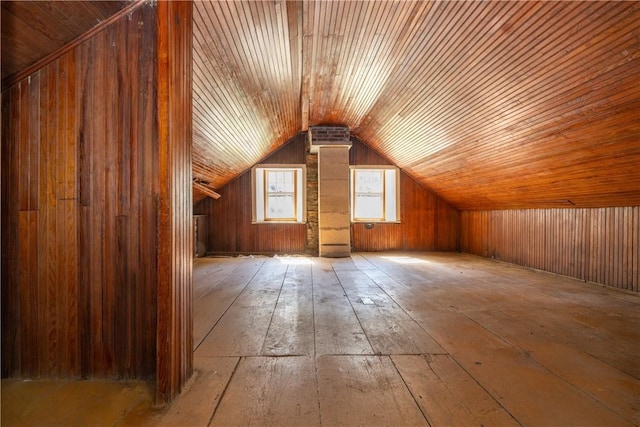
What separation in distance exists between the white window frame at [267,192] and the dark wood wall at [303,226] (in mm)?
134

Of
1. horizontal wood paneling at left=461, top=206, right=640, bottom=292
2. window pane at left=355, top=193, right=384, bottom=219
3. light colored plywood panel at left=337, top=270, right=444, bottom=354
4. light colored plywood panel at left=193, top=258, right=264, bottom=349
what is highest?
window pane at left=355, top=193, right=384, bottom=219

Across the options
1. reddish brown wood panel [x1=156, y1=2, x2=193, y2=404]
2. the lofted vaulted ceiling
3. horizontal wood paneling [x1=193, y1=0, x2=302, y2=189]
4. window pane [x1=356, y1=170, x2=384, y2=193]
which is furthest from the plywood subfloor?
window pane [x1=356, y1=170, x2=384, y2=193]

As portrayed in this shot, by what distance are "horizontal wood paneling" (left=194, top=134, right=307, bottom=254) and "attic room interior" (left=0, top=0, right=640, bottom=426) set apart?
1.99m

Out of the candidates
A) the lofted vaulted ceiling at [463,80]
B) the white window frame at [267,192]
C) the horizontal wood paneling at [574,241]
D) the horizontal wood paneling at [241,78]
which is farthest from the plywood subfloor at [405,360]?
the white window frame at [267,192]

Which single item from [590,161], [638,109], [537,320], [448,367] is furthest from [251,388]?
[590,161]

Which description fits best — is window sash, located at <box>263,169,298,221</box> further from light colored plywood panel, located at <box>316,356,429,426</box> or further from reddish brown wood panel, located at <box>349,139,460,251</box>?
light colored plywood panel, located at <box>316,356,429,426</box>

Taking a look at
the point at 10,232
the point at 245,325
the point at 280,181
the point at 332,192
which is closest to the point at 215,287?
the point at 245,325

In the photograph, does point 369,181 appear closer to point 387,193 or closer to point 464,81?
point 387,193

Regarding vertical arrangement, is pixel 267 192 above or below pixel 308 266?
above

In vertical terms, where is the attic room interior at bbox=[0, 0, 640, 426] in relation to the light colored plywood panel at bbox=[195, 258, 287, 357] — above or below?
above

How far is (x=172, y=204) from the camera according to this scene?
1411 millimetres

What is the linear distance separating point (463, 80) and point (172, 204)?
3660mm

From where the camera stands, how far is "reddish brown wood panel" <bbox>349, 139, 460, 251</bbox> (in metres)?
7.30

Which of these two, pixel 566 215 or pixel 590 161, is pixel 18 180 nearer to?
pixel 590 161
